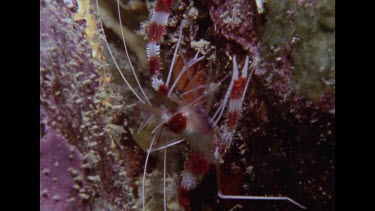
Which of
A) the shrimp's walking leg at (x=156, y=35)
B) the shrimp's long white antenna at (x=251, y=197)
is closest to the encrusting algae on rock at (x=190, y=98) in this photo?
the shrimp's long white antenna at (x=251, y=197)

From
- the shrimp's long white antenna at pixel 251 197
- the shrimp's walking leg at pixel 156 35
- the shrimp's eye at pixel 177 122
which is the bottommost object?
the shrimp's long white antenna at pixel 251 197

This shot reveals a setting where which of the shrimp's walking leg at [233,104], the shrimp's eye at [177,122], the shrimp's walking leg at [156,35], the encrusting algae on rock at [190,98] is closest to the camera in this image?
the encrusting algae on rock at [190,98]

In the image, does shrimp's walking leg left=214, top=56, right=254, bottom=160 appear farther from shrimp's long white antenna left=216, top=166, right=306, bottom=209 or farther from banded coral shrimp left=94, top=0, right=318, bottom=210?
shrimp's long white antenna left=216, top=166, right=306, bottom=209

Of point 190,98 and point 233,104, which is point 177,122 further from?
point 233,104

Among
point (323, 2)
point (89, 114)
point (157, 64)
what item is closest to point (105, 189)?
point (89, 114)

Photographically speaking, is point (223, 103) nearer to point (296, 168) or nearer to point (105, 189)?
point (296, 168)

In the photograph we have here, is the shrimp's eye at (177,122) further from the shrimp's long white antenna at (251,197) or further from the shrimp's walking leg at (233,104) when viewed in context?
the shrimp's long white antenna at (251,197)

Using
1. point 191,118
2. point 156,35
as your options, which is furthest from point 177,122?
point 156,35
